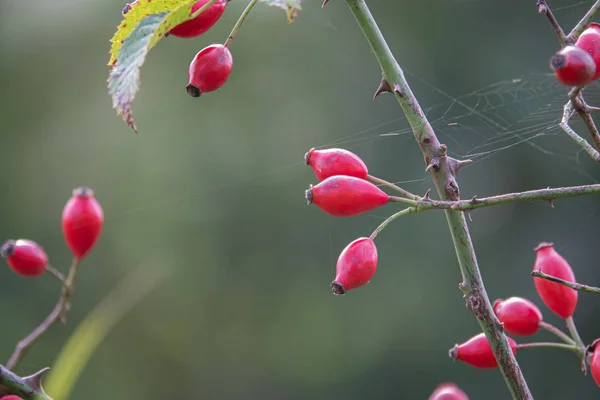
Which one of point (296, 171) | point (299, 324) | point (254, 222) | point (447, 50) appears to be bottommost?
point (299, 324)

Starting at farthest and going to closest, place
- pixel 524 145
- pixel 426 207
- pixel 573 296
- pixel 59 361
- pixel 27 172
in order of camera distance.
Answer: pixel 27 172 → pixel 524 145 → pixel 573 296 → pixel 426 207 → pixel 59 361

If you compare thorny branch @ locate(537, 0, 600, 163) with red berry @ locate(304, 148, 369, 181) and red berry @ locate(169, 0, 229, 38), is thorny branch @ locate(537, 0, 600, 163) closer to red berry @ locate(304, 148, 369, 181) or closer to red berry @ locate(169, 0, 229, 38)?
Result: red berry @ locate(304, 148, 369, 181)

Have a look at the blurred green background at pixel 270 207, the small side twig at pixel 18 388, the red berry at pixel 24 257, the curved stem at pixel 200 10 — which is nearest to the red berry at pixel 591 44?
the curved stem at pixel 200 10

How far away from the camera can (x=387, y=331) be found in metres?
6.62

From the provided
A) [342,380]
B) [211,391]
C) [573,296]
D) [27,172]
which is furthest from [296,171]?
[573,296]

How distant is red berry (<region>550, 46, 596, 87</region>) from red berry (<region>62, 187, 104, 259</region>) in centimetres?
93

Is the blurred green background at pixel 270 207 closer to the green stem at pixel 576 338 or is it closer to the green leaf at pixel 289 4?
the green stem at pixel 576 338

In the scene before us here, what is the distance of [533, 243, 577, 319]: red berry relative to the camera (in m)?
1.10

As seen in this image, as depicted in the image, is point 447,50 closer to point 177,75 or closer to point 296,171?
point 296,171

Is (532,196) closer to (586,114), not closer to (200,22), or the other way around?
(586,114)

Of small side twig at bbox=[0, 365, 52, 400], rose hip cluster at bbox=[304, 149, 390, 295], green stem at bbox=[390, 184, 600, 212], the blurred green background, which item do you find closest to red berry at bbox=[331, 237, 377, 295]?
rose hip cluster at bbox=[304, 149, 390, 295]

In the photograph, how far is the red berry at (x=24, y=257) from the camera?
1.31 m

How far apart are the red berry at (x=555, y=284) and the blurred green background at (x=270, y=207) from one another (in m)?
4.03

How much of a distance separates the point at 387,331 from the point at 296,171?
6.44ft
